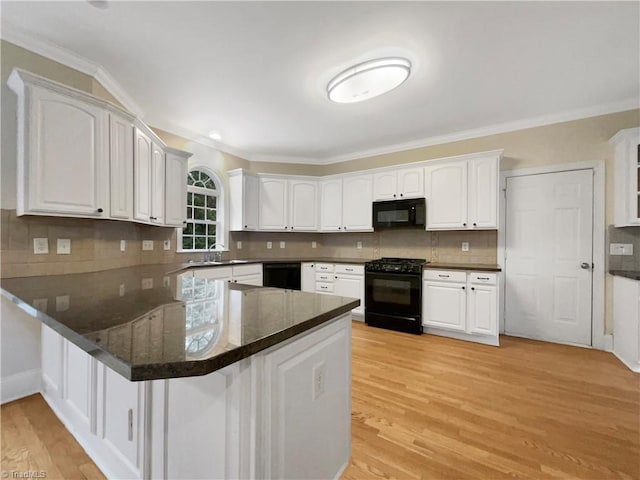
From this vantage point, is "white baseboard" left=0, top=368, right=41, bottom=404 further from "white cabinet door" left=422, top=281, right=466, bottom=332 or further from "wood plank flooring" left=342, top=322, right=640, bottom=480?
"white cabinet door" left=422, top=281, right=466, bottom=332

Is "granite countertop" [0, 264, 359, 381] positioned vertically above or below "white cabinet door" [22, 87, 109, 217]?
below

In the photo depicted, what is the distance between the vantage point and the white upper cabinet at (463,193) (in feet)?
11.1

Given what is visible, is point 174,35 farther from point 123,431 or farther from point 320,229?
point 320,229

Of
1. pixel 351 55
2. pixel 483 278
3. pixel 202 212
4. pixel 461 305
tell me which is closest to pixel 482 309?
pixel 461 305

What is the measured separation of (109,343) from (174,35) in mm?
2276

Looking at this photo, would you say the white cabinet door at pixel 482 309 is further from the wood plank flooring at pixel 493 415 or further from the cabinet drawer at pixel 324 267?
the cabinet drawer at pixel 324 267

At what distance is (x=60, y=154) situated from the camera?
1.95 metres

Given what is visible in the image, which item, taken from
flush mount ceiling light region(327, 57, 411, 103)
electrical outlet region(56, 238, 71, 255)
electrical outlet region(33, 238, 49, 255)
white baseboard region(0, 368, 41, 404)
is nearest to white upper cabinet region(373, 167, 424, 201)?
flush mount ceiling light region(327, 57, 411, 103)

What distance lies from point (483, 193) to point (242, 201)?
3368 mm

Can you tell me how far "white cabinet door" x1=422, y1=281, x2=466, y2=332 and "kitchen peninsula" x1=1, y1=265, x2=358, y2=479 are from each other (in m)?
2.50

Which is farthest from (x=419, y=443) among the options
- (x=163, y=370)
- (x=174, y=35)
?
(x=174, y=35)

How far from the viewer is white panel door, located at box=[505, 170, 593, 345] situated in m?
3.16

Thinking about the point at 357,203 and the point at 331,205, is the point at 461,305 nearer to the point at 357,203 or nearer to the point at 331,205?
the point at 357,203

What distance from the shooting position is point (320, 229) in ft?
15.8
